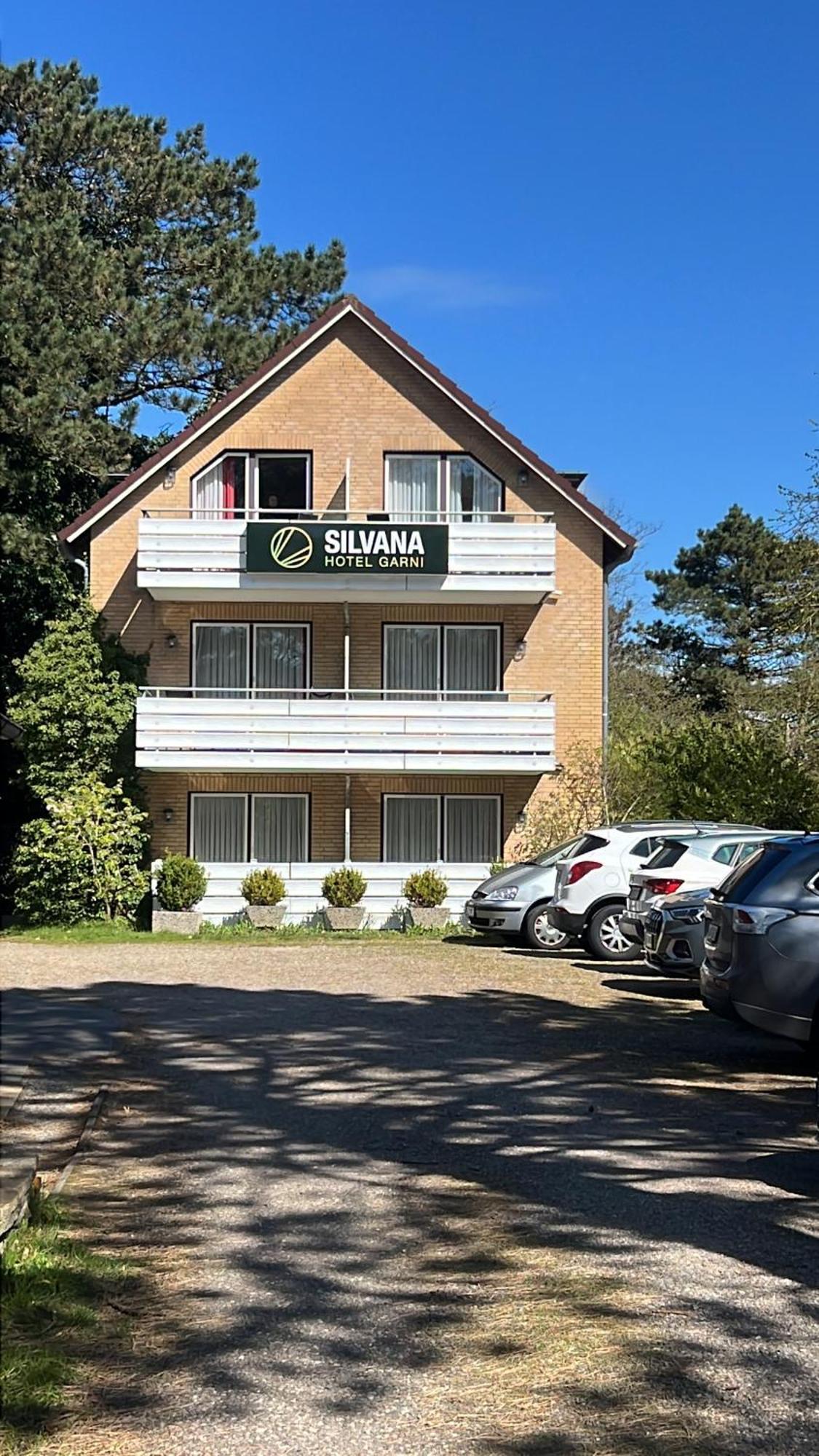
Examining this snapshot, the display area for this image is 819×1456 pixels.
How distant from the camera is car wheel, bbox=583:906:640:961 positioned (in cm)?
1959

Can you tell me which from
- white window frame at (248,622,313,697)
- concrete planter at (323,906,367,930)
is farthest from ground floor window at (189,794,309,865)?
white window frame at (248,622,313,697)

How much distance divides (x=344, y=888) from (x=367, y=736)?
2.80 meters

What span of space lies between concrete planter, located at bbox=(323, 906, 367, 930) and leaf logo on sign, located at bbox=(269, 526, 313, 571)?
6.21m

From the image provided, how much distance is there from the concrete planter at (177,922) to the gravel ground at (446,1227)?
12.7 metres

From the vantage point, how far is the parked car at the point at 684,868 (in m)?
16.2

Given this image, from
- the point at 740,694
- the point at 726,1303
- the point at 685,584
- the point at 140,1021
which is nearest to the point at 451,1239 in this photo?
the point at 726,1303

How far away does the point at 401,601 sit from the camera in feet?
97.5

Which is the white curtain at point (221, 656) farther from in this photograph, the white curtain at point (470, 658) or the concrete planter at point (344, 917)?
the concrete planter at point (344, 917)

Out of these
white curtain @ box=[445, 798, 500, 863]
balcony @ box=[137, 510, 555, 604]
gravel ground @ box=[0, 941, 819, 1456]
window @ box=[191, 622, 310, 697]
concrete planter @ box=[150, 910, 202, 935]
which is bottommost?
gravel ground @ box=[0, 941, 819, 1456]

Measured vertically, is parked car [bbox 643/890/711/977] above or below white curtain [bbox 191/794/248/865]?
below

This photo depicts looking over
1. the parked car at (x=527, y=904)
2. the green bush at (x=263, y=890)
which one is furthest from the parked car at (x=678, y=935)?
the green bush at (x=263, y=890)

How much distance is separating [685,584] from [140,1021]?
45371 mm

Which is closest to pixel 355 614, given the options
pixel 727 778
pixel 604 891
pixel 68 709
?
pixel 68 709

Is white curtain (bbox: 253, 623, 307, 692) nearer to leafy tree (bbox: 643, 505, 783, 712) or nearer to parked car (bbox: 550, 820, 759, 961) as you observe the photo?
parked car (bbox: 550, 820, 759, 961)
